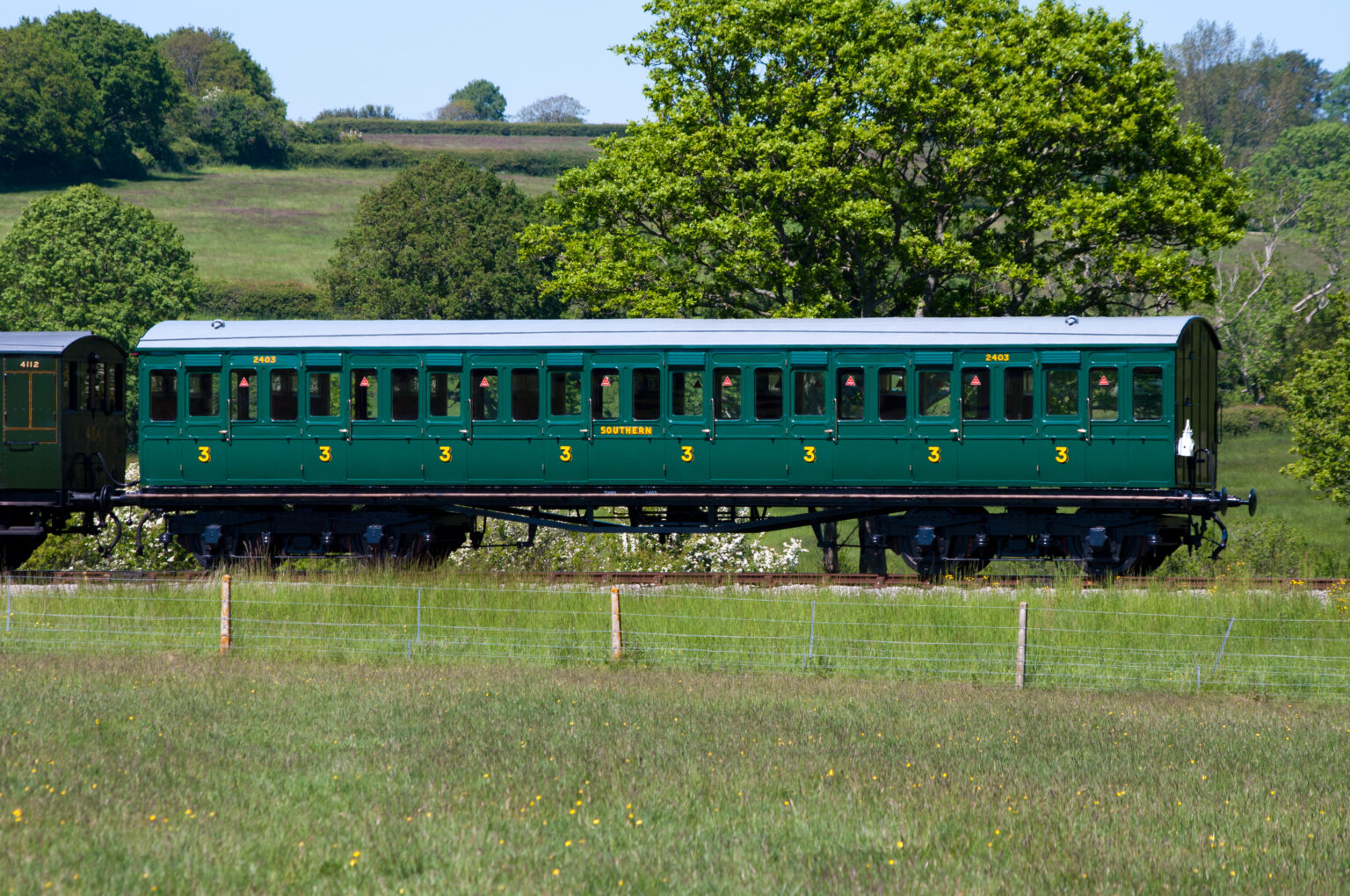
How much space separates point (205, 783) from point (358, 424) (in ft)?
39.4

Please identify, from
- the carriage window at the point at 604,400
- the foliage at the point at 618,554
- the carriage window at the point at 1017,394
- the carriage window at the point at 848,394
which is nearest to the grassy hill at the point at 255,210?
the foliage at the point at 618,554

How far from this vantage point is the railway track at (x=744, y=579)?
1892cm

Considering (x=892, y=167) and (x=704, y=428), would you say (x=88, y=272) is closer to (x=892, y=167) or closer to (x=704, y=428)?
(x=892, y=167)

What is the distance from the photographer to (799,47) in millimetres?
28234

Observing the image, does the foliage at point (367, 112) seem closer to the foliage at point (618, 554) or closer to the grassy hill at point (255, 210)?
the grassy hill at point (255, 210)

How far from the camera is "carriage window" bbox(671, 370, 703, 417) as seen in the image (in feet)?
66.1

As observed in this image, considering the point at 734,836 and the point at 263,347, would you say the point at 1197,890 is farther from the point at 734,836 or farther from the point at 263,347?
the point at 263,347

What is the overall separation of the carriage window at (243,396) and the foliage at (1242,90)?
11602 cm

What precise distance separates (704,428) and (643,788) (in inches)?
446

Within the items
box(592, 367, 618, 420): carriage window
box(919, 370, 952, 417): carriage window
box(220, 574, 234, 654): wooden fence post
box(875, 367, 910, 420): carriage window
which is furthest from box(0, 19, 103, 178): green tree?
box(220, 574, 234, 654): wooden fence post

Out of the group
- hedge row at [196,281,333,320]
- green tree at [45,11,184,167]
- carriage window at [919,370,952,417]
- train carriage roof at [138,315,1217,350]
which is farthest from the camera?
green tree at [45,11,184,167]

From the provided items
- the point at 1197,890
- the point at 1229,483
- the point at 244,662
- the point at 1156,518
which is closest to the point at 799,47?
the point at 1156,518

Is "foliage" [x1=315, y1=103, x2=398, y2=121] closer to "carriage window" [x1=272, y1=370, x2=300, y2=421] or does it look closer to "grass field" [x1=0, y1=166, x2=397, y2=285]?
"grass field" [x1=0, y1=166, x2=397, y2=285]

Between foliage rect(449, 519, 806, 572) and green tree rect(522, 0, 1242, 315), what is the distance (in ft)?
17.3
